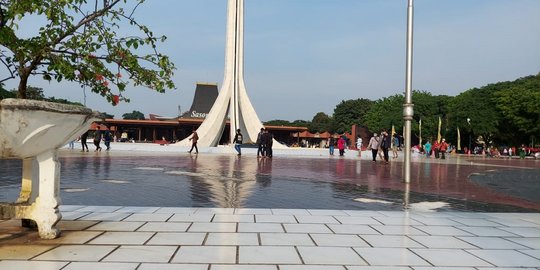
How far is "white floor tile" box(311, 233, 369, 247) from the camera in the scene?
14.2 ft

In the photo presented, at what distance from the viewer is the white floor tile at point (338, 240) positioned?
432cm

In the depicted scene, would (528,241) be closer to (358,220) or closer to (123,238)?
(358,220)

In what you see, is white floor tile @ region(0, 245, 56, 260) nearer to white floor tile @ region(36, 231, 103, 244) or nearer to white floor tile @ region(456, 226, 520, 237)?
white floor tile @ region(36, 231, 103, 244)

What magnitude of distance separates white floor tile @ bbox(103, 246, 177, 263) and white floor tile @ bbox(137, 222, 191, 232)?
758 mm

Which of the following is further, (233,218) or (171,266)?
(233,218)

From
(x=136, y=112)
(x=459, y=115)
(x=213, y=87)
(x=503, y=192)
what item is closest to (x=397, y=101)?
(x=459, y=115)

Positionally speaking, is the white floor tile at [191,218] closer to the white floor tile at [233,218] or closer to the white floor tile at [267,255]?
the white floor tile at [233,218]

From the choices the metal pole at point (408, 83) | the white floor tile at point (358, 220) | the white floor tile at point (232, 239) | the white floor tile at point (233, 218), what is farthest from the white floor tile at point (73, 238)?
the metal pole at point (408, 83)

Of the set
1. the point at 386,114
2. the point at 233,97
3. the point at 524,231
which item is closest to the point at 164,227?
the point at 524,231

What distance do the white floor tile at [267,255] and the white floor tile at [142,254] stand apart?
64cm

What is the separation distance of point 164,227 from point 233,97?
34203 millimetres

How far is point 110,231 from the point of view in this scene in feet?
15.4

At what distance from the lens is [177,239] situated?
437 cm

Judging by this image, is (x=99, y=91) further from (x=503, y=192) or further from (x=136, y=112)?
(x=136, y=112)
